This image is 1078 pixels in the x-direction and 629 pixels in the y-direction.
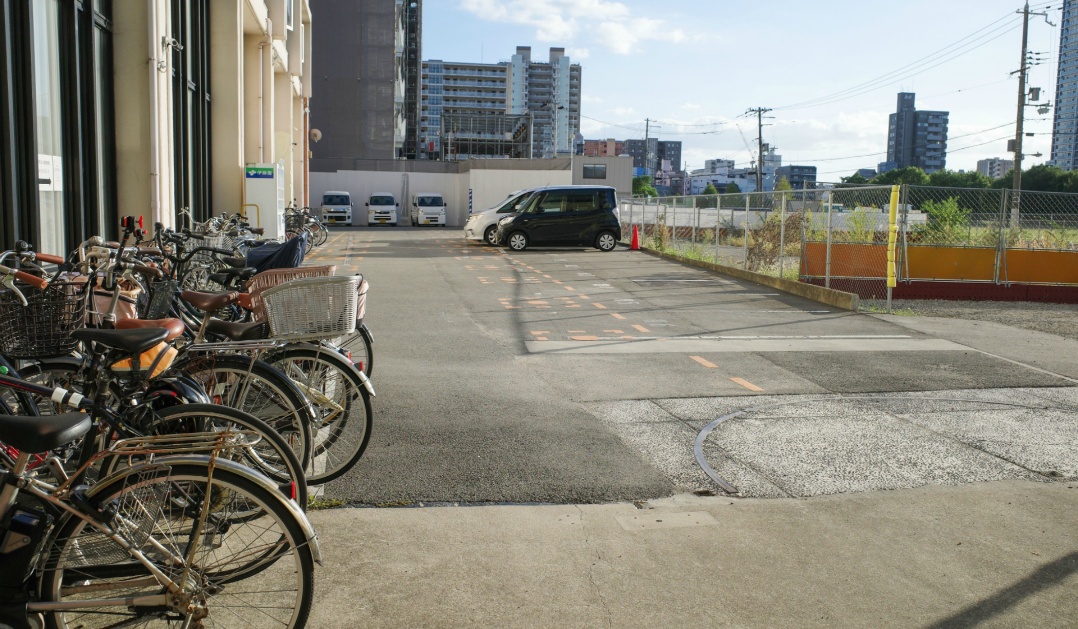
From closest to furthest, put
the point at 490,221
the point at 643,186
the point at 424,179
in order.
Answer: the point at 490,221 → the point at 424,179 → the point at 643,186

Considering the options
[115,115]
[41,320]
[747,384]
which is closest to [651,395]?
[747,384]

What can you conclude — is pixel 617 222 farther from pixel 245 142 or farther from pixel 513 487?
pixel 513 487

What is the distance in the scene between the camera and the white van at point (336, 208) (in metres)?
44.3

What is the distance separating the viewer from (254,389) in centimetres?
447

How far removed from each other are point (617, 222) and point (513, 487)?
22.2 m

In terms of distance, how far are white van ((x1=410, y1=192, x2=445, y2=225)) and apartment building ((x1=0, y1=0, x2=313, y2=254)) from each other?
24377mm

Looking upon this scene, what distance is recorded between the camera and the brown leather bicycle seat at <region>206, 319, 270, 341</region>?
4.89 metres

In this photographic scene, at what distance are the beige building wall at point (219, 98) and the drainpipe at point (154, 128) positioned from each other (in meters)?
0.01

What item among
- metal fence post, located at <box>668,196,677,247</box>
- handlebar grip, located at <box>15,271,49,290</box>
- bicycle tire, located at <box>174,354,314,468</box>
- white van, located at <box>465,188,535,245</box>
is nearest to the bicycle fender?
bicycle tire, located at <box>174,354,314,468</box>

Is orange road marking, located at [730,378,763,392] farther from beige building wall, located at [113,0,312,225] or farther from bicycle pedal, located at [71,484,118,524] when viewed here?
beige building wall, located at [113,0,312,225]

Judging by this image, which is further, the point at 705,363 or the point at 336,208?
the point at 336,208

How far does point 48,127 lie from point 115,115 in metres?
2.65

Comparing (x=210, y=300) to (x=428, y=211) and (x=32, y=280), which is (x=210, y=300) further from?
(x=428, y=211)

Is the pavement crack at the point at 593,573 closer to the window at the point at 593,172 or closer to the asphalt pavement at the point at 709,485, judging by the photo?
the asphalt pavement at the point at 709,485
